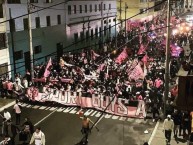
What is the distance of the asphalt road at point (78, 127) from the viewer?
16688 millimetres

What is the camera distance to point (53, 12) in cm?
3906

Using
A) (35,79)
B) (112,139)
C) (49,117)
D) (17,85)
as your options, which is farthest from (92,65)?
(112,139)

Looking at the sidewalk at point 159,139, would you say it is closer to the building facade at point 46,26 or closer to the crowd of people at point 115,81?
the crowd of people at point 115,81

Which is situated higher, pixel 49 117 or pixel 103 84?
pixel 103 84

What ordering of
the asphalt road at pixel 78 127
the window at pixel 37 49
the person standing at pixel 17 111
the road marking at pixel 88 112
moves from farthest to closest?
the window at pixel 37 49 < the road marking at pixel 88 112 < the person standing at pixel 17 111 < the asphalt road at pixel 78 127

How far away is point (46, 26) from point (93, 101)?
1909cm

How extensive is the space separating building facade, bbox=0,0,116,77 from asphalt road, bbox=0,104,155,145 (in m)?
3.91

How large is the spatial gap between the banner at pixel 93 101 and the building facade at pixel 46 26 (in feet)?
10.8

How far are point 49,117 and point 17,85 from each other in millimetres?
5459

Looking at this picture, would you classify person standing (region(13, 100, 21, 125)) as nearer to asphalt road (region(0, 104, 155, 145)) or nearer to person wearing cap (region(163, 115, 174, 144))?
asphalt road (region(0, 104, 155, 145))

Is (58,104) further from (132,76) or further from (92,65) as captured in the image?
(92,65)

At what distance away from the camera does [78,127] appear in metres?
18.5

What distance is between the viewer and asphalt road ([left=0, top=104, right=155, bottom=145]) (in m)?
16.7

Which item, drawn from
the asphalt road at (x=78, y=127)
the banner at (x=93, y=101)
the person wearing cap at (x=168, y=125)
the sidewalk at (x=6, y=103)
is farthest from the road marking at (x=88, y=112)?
the person wearing cap at (x=168, y=125)
